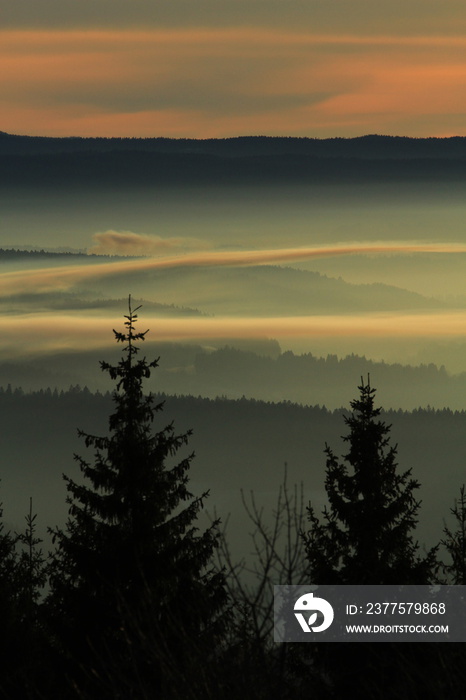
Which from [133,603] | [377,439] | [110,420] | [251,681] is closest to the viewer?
[251,681]

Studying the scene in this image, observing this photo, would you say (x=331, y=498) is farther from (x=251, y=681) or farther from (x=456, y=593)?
(x=251, y=681)

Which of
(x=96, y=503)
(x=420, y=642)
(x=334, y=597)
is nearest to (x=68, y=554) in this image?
(x=96, y=503)

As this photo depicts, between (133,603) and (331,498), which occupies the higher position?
(331,498)

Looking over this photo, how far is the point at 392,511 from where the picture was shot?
30.9 metres

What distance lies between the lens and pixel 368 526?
3081 centimetres

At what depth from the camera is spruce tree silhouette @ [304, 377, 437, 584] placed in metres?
30.4

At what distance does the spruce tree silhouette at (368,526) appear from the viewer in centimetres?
3036

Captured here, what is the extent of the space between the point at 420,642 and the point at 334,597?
2.49 m
